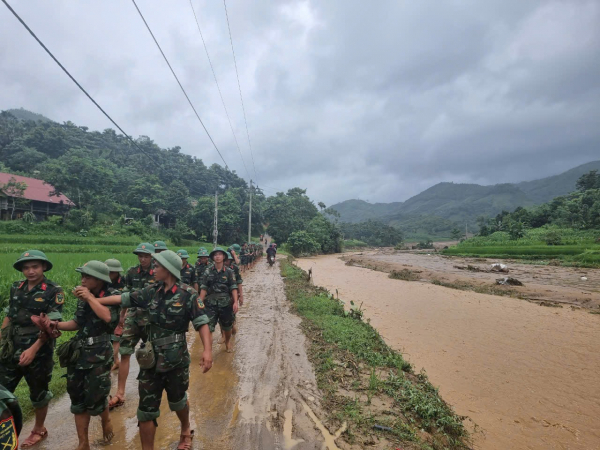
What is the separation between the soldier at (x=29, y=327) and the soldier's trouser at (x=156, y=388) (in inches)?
42.5

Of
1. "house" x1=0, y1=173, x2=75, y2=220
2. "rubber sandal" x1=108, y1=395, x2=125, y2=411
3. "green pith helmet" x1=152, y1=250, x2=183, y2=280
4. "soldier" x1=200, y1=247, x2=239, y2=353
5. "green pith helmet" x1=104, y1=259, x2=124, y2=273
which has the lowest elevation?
"rubber sandal" x1=108, y1=395, x2=125, y2=411

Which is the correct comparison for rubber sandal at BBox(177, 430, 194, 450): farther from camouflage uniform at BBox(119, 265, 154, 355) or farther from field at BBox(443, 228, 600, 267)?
field at BBox(443, 228, 600, 267)

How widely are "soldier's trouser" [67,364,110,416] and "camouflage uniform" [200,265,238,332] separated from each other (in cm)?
279

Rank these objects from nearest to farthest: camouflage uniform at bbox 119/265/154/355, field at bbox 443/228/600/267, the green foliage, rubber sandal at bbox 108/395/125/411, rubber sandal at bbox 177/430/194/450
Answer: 1. rubber sandal at bbox 177/430/194/450
2. camouflage uniform at bbox 119/265/154/355
3. rubber sandal at bbox 108/395/125/411
4. field at bbox 443/228/600/267
5. the green foliage

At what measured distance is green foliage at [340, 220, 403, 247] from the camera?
82.8 metres

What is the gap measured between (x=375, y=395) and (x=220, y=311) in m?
3.00

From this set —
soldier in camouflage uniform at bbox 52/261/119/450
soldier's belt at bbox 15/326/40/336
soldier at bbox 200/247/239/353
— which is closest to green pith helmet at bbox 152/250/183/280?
soldier in camouflage uniform at bbox 52/261/119/450

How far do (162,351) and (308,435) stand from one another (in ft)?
6.40

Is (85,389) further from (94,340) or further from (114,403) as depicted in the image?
(114,403)

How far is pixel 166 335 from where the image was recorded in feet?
9.44

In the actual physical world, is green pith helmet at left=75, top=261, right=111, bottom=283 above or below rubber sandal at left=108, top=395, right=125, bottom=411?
above

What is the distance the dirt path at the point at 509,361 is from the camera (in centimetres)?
467

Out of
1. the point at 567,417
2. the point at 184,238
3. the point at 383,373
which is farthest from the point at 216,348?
the point at 184,238

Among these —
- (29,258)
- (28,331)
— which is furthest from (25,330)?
(29,258)
